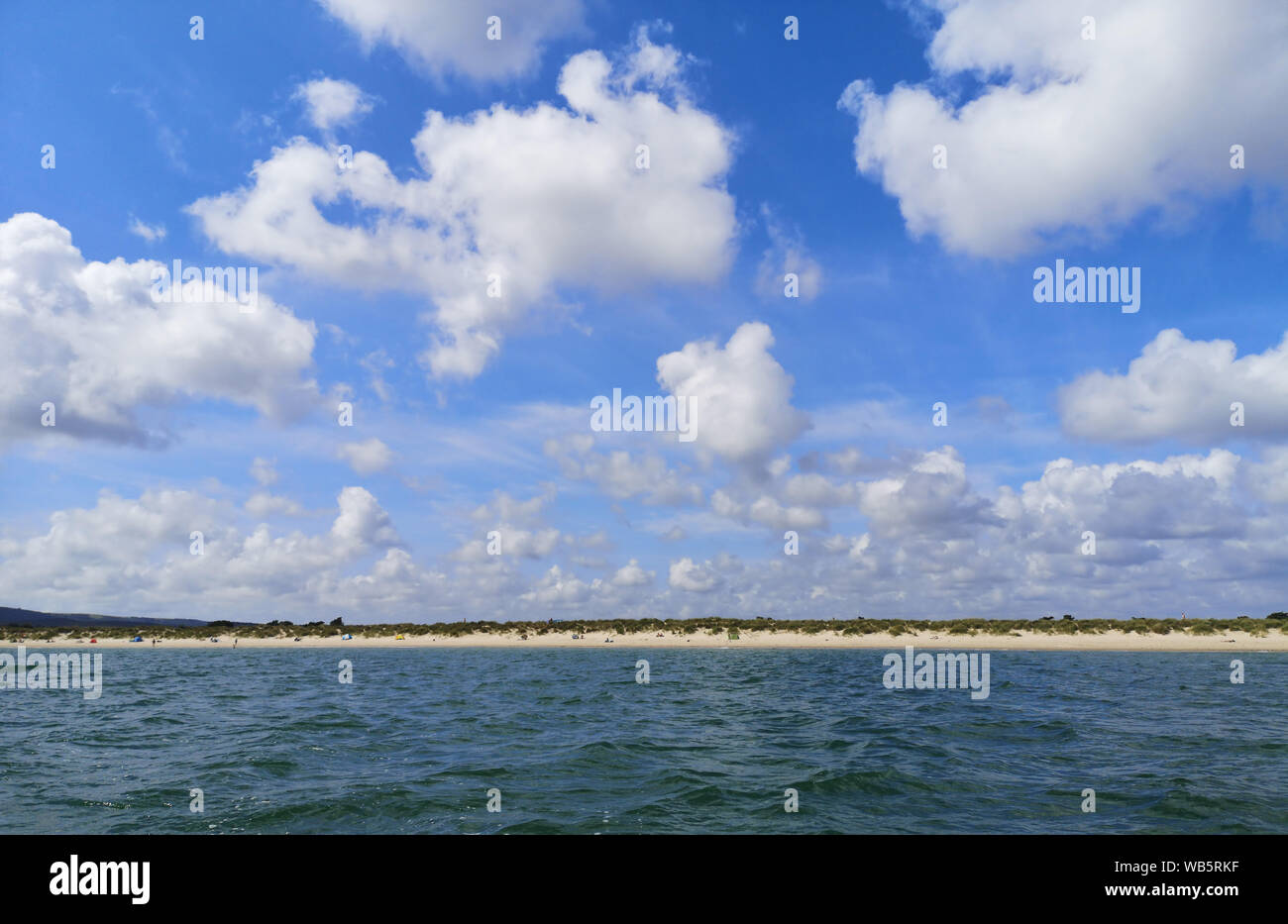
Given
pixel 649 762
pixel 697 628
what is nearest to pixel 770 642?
pixel 697 628

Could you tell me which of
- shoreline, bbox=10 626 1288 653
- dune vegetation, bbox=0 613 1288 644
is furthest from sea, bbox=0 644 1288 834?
dune vegetation, bbox=0 613 1288 644

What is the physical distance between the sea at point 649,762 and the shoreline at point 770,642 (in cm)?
5555

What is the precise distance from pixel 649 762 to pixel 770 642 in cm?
8858

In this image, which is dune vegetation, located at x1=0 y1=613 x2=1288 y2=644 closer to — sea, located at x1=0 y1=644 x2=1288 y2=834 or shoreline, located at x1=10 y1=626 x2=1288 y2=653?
shoreline, located at x1=10 y1=626 x2=1288 y2=653

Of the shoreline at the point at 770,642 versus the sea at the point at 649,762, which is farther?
the shoreline at the point at 770,642

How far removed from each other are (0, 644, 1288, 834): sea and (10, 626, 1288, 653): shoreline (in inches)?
2187

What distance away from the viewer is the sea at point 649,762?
1509cm

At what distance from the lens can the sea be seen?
15086 millimetres

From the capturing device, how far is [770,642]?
345 ft

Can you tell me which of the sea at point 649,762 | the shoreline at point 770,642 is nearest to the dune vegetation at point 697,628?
the shoreline at point 770,642

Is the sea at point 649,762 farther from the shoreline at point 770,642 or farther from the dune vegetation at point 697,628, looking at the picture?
the dune vegetation at point 697,628

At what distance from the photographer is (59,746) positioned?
23.5 meters
